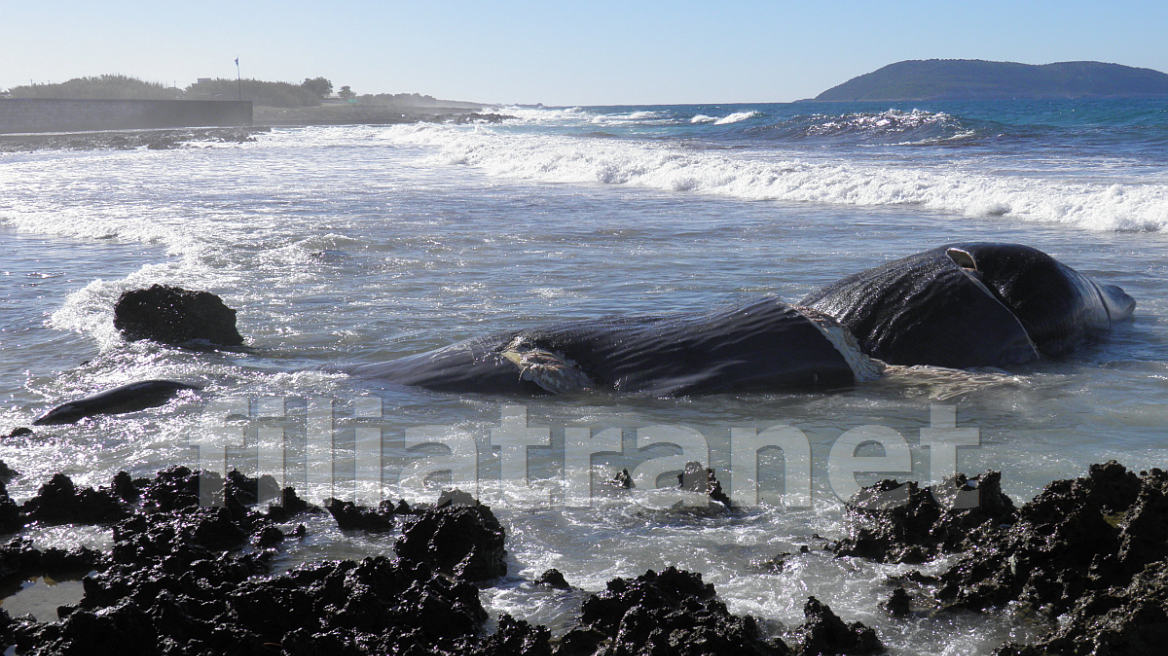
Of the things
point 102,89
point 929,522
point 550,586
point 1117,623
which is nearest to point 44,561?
point 550,586

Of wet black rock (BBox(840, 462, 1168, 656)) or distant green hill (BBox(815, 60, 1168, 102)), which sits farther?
distant green hill (BBox(815, 60, 1168, 102))

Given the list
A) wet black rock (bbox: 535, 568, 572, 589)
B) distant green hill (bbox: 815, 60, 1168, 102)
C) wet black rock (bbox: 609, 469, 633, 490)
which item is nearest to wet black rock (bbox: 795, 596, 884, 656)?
wet black rock (bbox: 535, 568, 572, 589)

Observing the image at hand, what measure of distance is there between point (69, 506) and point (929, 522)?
3053 mm

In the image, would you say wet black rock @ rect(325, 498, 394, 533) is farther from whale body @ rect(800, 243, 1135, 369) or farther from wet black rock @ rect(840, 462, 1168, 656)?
whale body @ rect(800, 243, 1135, 369)

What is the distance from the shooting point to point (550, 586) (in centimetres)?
281

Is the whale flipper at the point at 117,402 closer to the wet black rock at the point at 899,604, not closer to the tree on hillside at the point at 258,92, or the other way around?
the wet black rock at the point at 899,604

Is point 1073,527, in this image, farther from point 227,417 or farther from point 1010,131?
point 1010,131

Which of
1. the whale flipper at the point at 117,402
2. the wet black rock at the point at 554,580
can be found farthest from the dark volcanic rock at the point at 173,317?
the wet black rock at the point at 554,580

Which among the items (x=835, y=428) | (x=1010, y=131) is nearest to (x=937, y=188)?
(x=835, y=428)

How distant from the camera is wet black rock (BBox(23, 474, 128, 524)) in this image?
3414 millimetres

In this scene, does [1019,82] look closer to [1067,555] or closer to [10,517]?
[1067,555]

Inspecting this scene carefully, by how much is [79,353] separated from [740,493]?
460 centimetres

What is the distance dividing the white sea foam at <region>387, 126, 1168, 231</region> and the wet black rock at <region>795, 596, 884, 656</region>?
436 inches

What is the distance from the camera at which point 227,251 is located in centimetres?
1011
